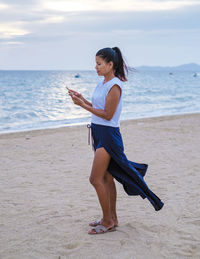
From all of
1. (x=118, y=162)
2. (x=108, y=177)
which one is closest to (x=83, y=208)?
(x=108, y=177)

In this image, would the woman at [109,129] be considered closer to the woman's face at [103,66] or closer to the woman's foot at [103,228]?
the woman's face at [103,66]

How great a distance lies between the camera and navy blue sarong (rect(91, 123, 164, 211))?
3.34 metres

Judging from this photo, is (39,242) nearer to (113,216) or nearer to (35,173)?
Answer: (113,216)

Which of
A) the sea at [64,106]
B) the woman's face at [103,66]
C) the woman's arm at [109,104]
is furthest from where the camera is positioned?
the sea at [64,106]

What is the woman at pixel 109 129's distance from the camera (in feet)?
10.7

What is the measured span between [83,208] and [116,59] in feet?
6.57

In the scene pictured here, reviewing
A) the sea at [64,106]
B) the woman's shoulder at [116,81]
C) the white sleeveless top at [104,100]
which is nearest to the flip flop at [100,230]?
the white sleeveless top at [104,100]

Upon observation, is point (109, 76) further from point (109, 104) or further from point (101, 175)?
point (101, 175)

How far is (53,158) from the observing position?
742cm

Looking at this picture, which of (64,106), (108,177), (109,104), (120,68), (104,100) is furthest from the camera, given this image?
(64,106)

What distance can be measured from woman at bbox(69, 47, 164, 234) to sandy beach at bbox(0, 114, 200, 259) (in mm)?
430

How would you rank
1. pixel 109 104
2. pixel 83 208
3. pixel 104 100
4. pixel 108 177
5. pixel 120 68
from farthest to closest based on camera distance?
pixel 83 208
pixel 108 177
pixel 120 68
pixel 104 100
pixel 109 104

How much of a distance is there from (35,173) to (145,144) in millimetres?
3355

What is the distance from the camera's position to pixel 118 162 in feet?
11.1
